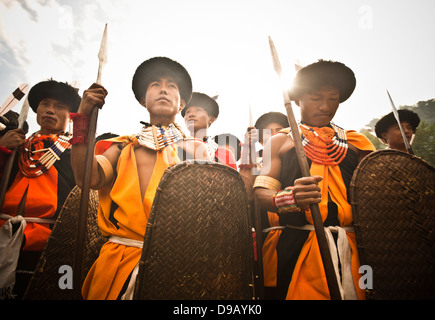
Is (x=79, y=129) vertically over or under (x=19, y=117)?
under

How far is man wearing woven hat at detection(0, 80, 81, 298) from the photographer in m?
2.60

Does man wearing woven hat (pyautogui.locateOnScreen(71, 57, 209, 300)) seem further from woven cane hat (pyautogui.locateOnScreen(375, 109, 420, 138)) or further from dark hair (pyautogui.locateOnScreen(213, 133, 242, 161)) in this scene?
woven cane hat (pyautogui.locateOnScreen(375, 109, 420, 138))

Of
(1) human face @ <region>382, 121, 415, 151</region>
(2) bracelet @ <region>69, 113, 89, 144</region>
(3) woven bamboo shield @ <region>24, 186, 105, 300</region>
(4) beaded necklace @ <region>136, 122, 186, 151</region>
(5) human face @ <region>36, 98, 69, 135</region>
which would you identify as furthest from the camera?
(1) human face @ <region>382, 121, 415, 151</region>

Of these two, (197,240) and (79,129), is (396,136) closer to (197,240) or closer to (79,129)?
(197,240)

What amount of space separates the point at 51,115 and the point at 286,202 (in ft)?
12.4

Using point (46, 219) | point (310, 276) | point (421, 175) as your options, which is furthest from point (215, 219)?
point (46, 219)

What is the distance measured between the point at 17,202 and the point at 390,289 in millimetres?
4110

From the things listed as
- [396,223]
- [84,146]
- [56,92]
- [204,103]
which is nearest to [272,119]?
[204,103]

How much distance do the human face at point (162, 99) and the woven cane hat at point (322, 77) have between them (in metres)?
1.49

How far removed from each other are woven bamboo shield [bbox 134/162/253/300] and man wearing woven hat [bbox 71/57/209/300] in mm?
418

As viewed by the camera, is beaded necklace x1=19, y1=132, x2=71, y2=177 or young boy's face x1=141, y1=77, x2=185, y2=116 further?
beaded necklace x1=19, y1=132, x2=71, y2=177

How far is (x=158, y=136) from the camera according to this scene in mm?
2191

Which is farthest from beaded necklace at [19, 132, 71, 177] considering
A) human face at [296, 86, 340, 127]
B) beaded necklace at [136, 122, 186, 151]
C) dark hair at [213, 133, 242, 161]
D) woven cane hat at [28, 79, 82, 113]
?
human face at [296, 86, 340, 127]

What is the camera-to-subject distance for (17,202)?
8.82 ft
